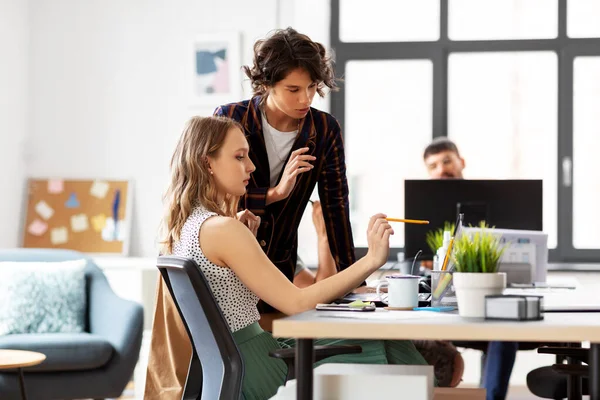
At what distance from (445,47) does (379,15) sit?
45cm

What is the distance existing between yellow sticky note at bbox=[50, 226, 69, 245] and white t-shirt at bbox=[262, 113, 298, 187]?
289 centimetres

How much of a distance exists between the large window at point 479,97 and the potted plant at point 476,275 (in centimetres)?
391

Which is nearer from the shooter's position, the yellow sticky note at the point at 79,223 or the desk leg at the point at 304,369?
the desk leg at the point at 304,369

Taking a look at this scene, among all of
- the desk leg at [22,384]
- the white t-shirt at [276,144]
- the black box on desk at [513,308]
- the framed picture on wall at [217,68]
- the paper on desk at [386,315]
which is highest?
the framed picture on wall at [217,68]

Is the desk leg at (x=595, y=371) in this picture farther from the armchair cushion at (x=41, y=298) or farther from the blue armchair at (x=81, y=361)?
the armchair cushion at (x=41, y=298)

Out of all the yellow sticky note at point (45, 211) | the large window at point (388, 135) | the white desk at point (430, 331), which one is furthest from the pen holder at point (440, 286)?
the yellow sticky note at point (45, 211)

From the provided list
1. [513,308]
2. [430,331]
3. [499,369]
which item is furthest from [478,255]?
[499,369]

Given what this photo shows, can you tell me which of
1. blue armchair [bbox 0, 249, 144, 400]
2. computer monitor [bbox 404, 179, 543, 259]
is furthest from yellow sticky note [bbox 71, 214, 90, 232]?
computer monitor [bbox 404, 179, 543, 259]

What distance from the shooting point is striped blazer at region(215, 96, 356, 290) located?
3018 millimetres

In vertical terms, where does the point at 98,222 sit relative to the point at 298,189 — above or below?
below

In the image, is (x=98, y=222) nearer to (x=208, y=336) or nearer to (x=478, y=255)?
(x=208, y=336)

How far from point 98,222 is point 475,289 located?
4.20 m

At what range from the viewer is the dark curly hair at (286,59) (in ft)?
9.30

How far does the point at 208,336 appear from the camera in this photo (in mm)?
1965
